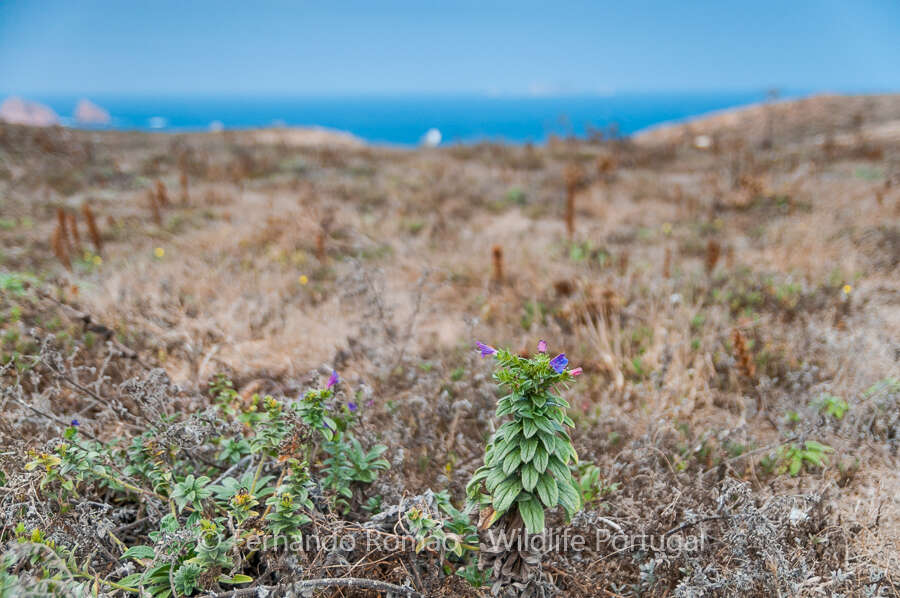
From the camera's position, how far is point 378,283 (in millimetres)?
4457

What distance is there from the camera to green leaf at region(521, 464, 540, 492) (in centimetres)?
167

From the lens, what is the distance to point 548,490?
1.71 metres

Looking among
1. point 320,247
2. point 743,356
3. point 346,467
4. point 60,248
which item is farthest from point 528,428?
point 60,248

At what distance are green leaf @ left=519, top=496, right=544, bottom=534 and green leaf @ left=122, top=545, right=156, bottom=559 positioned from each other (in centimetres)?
135

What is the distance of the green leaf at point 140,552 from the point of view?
70.0 inches

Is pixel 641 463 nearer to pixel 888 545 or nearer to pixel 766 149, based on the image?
pixel 888 545

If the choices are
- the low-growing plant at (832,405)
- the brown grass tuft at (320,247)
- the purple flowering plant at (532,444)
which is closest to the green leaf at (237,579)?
the purple flowering plant at (532,444)

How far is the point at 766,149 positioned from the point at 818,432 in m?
11.0

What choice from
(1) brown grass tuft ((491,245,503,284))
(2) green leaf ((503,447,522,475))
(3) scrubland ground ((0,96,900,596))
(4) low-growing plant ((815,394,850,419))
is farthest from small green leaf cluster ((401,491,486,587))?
(1) brown grass tuft ((491,245,503,284))

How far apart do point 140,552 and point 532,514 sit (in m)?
1.45

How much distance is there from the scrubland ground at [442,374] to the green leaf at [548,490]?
1.32ft

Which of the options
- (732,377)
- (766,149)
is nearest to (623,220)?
(732,377)

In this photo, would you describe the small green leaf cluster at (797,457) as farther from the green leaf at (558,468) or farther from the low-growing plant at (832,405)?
the green leaf at (558,468)

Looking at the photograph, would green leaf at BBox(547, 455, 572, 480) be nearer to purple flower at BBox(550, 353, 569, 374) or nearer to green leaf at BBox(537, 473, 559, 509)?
green leaf at BBox(537, 473, 559, 509)
